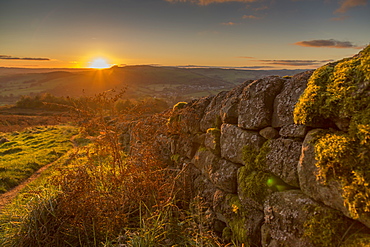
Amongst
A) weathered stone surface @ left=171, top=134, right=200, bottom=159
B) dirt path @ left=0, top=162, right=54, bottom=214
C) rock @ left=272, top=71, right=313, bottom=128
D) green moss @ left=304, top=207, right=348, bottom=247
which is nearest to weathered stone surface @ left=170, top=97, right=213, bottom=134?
weathered stone surface @ left=171, top=134, right=200, bottom=159

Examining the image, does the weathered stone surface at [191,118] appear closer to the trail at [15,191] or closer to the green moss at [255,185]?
the green moss at [255,185]

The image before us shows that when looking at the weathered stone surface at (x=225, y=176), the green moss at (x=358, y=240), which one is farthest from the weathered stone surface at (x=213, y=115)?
the green moss at (x=358, y=240)

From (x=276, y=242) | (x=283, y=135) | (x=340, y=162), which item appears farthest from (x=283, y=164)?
(x=276, y=242)

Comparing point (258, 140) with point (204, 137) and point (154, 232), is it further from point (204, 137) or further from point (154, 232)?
point (154, 232)

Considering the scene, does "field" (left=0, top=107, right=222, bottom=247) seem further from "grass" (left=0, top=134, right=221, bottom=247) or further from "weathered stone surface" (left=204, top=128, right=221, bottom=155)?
"weathered stone surface" (left=204, top=128, right=221, bottom=155)

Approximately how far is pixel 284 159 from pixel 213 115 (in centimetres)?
235

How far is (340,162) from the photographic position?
2521mm

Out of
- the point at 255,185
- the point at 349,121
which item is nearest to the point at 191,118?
the point at 255,185

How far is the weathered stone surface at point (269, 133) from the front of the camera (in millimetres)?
3654

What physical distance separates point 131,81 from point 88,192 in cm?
12010

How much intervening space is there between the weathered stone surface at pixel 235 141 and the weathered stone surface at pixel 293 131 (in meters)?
0.49

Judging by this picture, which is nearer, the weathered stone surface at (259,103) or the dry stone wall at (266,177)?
the dry stone wall at (266,177)

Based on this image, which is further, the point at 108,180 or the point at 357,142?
the point at 108,180

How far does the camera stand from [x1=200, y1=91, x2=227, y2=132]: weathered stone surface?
5254mm
